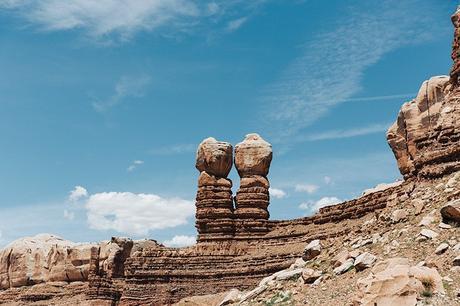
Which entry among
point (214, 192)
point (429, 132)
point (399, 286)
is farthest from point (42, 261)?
point (399, 286)

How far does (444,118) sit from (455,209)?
6686 mm

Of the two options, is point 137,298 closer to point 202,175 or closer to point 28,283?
point 202,175

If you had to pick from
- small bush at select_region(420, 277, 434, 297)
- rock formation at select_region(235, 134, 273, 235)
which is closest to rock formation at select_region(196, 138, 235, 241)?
rock formation at select_region(235, 134, 273, 235)

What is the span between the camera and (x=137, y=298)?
56.0m

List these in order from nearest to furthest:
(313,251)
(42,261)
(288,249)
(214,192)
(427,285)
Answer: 1. (427,285)
2. (313,251)
3. (288,249)
4. (214,192)
5. (42,261)

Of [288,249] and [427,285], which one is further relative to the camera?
[288,249]

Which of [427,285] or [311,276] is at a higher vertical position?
[311,276]

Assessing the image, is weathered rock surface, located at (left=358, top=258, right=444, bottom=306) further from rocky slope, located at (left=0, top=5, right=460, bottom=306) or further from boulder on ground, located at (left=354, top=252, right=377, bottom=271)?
boulder on ground, located at (left=354, top=252, right=377, bottom=271)

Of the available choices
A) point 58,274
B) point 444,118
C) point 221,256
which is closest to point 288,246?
point 221,256

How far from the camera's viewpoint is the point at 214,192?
59.4 meters

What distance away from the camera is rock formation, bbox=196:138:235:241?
189ft

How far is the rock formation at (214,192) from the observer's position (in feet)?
189

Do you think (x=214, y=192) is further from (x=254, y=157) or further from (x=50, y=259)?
(x=50, y=259)

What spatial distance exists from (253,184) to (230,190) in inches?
75.0
